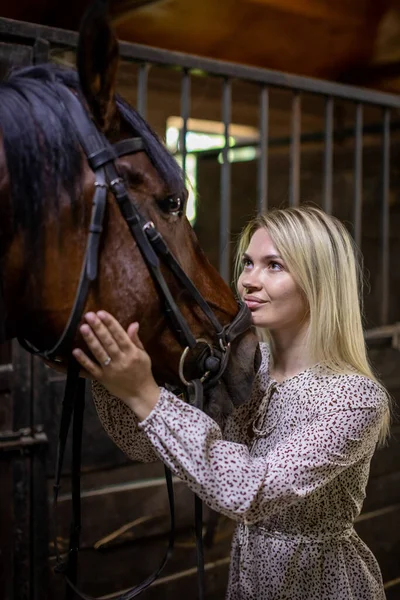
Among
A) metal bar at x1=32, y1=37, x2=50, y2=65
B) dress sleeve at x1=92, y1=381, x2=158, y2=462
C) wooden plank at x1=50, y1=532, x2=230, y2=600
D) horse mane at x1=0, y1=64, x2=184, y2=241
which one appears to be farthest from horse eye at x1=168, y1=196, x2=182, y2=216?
wooden plank at x1=50, y1=532, x2=230, y2=600

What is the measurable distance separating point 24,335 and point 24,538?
100 cm

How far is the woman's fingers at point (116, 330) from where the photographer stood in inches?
39.6

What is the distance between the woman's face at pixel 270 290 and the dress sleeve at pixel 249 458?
0.24 meters

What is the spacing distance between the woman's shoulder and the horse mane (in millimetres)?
625

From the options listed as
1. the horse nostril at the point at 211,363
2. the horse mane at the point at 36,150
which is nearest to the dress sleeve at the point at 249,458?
the horse nostril at the point at 211,363

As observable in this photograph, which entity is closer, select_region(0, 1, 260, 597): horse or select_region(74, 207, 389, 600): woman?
select_region(0, 1, 260, 597): horse

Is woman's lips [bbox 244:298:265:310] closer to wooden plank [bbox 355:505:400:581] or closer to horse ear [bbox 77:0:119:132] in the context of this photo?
horse ear [bbox 77:0:119:132]

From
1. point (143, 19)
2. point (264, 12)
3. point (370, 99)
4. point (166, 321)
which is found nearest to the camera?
point (166, 321)

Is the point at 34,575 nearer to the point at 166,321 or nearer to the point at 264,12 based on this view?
the point at 166,321

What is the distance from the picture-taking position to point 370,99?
2652mm

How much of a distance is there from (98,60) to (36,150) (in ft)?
0.52

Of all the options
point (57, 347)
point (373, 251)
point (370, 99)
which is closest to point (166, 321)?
point (57, 347)

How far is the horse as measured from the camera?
985mm

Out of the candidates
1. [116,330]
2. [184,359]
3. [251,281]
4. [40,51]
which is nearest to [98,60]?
[116,330]
